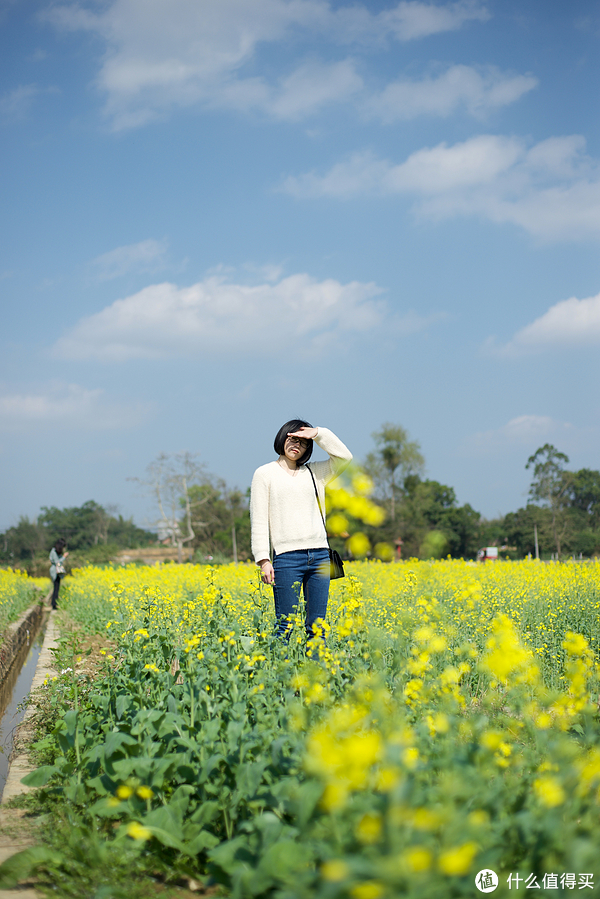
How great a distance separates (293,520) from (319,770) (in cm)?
285

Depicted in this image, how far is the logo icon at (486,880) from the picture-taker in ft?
5.74

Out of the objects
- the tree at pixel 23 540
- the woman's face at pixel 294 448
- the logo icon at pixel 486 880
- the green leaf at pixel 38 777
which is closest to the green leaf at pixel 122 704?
the green leaf at pixel 38 777

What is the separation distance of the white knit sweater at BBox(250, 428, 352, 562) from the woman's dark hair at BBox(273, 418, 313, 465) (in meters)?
0.09

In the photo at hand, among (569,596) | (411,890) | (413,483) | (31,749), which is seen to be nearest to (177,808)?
(411,890)

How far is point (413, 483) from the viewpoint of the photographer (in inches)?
1911

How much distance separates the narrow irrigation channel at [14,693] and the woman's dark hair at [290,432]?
2.71 meters

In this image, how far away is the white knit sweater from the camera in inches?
164

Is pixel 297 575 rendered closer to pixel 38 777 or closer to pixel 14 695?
pixel 38 777

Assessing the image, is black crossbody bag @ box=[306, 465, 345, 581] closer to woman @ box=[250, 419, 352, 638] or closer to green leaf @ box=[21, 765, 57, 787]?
woman @ box=[250, 419, 352, 638]

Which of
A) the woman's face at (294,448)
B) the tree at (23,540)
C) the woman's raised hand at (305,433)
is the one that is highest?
the woman's raised hand at (305,433)

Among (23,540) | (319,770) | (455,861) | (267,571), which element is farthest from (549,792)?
(23,540)

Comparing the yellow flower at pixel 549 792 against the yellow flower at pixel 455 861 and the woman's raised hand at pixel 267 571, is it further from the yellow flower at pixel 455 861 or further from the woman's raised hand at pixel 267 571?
the woman's raised hand at pixel 267 571

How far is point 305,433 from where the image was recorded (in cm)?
411

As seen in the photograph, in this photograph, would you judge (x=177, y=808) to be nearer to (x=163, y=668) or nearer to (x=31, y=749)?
(x=163, y=668)
